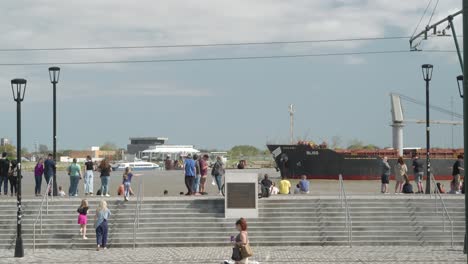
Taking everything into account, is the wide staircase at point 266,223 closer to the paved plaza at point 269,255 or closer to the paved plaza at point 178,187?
the paved plaza at point 269,255

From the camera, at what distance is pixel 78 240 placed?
74.2 ft

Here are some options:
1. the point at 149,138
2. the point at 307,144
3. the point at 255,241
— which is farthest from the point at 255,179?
the point at 149,138

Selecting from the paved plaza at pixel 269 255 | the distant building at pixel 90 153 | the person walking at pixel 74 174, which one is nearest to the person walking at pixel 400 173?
the paved plaza at pixel 269 255

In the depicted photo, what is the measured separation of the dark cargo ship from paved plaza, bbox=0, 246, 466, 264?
120ft

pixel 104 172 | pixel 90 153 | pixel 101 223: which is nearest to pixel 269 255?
pixel 101 223

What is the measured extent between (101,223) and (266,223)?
547 cm

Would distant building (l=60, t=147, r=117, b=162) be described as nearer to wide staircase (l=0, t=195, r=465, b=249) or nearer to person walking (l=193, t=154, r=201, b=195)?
person walking (l=193, t=154, r=201, b=195)

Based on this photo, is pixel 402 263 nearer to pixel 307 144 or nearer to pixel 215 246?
pixel 215 246

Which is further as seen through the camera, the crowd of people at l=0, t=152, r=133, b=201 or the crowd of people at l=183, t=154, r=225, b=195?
the crowd of people at l=0, t=152, r=133, b=201

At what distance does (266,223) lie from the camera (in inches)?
923

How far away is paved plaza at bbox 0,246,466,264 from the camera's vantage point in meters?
18.5

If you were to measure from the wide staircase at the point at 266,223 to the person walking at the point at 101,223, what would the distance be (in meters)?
1.08

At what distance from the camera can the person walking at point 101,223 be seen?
21.0m

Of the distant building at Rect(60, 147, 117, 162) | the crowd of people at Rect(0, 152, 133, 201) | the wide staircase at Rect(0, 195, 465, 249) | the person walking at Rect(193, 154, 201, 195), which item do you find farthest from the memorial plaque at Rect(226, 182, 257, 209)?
the distant building at Rect(60, 147, 117, 162)
